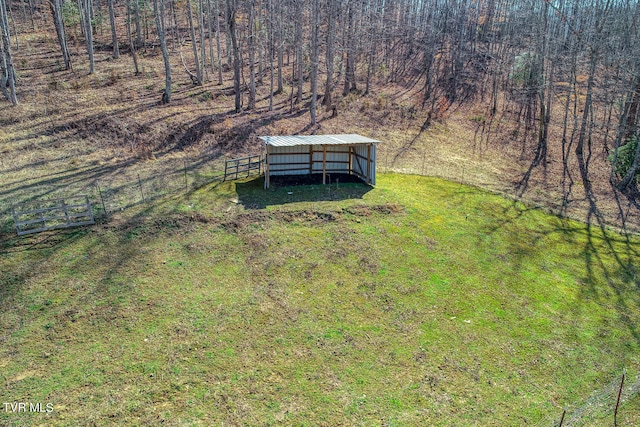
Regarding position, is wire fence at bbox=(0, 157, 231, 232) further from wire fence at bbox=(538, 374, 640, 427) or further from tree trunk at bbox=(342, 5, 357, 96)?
tree trunk at bbox=(342, 5, 357, 96)

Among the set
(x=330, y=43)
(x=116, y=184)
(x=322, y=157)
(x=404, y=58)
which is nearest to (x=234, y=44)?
(x=330, y=43)

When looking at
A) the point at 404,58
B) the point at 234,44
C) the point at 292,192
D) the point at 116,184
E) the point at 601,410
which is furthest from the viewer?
the point at 404,58

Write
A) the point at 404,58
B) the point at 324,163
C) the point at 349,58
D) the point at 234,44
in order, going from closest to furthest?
the point at 324,163 < the point at 234,44 < the point at 349,58 < the point at 404,58

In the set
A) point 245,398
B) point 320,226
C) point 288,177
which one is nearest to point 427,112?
point 288,177

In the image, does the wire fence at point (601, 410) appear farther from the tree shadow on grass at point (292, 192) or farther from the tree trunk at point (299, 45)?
the tree trunk at point (299, 45)

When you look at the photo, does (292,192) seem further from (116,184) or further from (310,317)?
(310,317)

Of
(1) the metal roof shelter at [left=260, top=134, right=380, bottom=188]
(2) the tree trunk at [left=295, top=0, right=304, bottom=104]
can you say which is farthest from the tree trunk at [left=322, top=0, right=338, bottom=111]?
(1) the metal roof shelter at [left=260, top=134, right=380, bottom=188]
